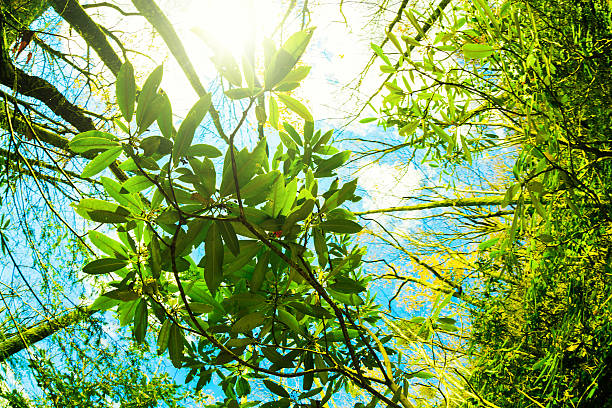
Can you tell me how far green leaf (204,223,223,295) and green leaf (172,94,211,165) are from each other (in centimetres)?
8

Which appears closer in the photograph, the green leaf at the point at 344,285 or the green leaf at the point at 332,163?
the green leaf at the point at 344,285

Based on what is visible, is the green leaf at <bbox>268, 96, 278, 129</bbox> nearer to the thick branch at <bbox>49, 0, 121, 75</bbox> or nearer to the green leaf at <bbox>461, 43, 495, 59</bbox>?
the green leaf at <bbox>461, 43, 495, 59</bbox>

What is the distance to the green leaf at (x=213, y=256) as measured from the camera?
0.38m

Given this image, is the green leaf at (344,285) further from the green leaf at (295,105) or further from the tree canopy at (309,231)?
the green leaf at (295,105)

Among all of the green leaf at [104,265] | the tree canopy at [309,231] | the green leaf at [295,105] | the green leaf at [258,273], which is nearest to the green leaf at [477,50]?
the tree canopy at [309,231]

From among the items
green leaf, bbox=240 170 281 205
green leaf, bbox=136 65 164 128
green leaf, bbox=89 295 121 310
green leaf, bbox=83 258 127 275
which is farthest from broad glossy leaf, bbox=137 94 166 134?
green leaf, bbox=89 295 121 310

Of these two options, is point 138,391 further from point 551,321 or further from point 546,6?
point 546,6

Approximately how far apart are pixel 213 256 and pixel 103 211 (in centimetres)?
12

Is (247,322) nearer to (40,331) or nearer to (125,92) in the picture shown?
(125,92)

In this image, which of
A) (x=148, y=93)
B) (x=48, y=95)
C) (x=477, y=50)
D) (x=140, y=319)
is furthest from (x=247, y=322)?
(x=48, y=95)

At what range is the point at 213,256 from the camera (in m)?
0.38

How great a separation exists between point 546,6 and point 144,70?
4.21ft

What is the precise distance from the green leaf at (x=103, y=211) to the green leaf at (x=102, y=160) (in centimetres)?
3

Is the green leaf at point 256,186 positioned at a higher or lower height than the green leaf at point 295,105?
lower
